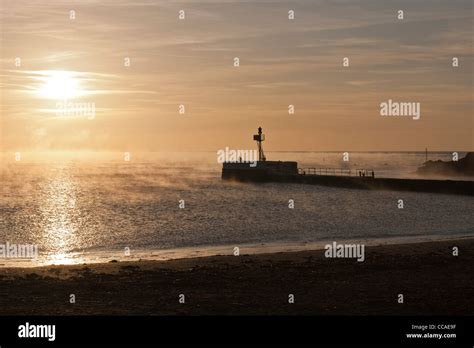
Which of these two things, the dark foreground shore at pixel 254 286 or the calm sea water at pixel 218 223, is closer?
the dark foreground shore at pixel 254 286

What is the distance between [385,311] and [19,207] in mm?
59169

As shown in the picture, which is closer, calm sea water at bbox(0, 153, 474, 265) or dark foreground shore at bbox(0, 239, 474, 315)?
dark foreground shore at bbox(0, 239, 474, 315)

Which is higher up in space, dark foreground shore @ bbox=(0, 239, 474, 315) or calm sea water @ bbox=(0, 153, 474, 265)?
calm sea water @ bbox=(0, 153, 474, 265)

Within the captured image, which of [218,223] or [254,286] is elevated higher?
[218,223]

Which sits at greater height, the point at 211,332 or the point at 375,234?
the point at 375,234

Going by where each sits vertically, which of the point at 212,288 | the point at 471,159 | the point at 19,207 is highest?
the point at 471,159

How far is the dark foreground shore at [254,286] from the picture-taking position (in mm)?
15016

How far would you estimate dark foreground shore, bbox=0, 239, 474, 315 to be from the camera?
1502 centimetres

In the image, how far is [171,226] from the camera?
44.6 m

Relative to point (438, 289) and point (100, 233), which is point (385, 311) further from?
point (100, 233)

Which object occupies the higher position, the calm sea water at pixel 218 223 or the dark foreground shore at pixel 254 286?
the calm sea water at pixel 218 223

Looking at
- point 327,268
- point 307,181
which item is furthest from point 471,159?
point 327,268

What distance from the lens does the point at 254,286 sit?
18234 millimetres

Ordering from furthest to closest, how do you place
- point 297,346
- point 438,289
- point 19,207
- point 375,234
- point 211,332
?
point 19,207, point 375,234, point 438,289, point 211,332, point 297,346
